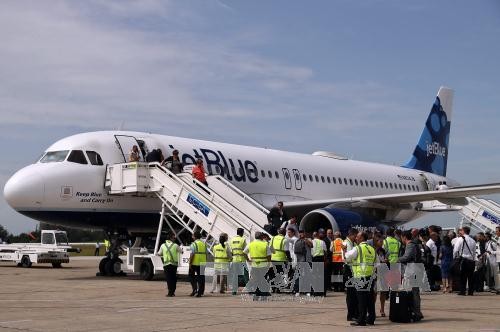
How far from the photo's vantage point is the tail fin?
3594 cm

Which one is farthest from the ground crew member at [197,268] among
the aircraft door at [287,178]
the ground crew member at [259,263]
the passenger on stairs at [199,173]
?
the aircraft door at [287,178]

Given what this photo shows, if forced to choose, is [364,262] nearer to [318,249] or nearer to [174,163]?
[318,249]

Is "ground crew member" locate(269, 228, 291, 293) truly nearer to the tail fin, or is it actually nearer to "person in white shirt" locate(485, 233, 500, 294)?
"person in white shirt" locate(485, 233, 500, 294)

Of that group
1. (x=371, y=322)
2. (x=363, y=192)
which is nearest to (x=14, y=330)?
(x=371, y=322)

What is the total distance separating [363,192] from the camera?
2872 centimetres

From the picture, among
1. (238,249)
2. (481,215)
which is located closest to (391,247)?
(238,249)

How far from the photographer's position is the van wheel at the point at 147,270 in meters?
18.4

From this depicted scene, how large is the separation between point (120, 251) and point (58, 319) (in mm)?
9943

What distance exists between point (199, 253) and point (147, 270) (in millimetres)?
4332

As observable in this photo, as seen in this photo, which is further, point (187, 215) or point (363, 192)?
point (363, 192)

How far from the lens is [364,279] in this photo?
10359 millimetres

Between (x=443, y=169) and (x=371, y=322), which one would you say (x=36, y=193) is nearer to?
(x=371, y=322)

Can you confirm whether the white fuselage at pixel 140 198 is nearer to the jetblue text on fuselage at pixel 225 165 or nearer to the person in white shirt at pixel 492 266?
the jetblue text on fuselage at pixel 225 165

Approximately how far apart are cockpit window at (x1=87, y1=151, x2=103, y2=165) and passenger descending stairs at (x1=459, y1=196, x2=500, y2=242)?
16025 millimetres
